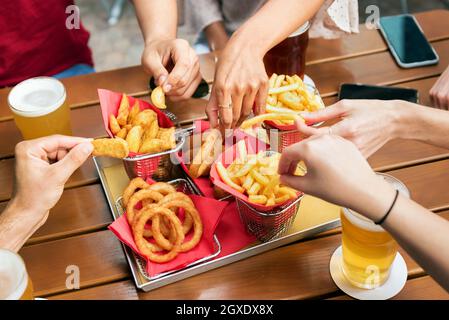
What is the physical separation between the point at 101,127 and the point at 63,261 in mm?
513

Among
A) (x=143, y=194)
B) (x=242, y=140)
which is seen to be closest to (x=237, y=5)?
(x=242, y=140)

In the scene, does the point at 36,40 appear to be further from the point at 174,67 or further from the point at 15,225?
the point at 15,225

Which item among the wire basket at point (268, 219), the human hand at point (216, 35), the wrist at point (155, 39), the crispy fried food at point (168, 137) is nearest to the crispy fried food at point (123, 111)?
the crispy fried food at point (168, 137)

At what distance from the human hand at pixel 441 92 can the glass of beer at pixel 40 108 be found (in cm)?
110

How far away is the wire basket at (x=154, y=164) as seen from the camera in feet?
4.65

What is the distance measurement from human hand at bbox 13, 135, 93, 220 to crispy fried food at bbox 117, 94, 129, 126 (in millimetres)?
203

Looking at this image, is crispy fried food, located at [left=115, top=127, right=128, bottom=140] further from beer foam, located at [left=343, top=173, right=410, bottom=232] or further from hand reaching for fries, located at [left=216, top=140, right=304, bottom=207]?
beer foam, located at [left=343, top=173, right=410, bottom=232]

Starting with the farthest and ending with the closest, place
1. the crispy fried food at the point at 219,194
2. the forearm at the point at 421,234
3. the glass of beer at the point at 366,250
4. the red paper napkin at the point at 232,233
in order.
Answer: the crispy fried food at the point at 219,194 → the red paper napkin at the point at 232,233 → the glass of beer at the point at 366,250 → the forearm at the point at 421,234

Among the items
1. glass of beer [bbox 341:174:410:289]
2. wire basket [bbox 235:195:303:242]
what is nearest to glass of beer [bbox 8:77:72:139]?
wire basket [bbox 235:195:303:242]

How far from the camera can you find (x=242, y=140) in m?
1.40

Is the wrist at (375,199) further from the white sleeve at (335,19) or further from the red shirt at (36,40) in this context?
the red shirt at (36,40)

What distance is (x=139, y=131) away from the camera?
1453mm

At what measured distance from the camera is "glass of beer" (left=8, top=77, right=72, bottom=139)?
1528mm

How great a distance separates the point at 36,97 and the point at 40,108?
3.8 inches
